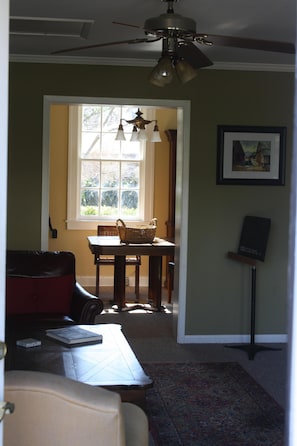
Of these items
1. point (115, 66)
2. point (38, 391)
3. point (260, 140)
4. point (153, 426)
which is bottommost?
point (153, 426)

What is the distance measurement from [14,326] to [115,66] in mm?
2633

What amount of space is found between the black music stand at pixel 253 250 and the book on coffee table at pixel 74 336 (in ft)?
6.46

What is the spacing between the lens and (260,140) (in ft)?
18.6

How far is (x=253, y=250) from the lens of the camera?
17.5 ft

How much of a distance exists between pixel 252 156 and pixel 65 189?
3376 mm

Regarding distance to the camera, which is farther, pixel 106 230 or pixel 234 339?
pixel 106 230

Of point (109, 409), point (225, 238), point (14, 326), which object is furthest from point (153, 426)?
point (225, 238)

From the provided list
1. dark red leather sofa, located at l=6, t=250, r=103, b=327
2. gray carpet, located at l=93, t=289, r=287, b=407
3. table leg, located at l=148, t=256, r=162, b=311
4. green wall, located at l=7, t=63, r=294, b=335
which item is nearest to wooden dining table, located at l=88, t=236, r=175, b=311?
table leg, located at l=148, t=256, r=162, b=311

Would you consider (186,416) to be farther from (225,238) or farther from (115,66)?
(115,66)

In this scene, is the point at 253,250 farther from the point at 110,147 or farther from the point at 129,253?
the point at 110,147

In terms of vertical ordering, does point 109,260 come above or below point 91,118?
below

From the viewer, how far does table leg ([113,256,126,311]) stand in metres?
6.98

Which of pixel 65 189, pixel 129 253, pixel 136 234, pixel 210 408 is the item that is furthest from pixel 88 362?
pixel 65 189

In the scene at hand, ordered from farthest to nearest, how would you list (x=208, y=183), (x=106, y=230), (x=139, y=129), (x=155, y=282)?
(x=106, y=230) < (x=139, y=129) < (x=155, y=282) < (x=208, y=183)
